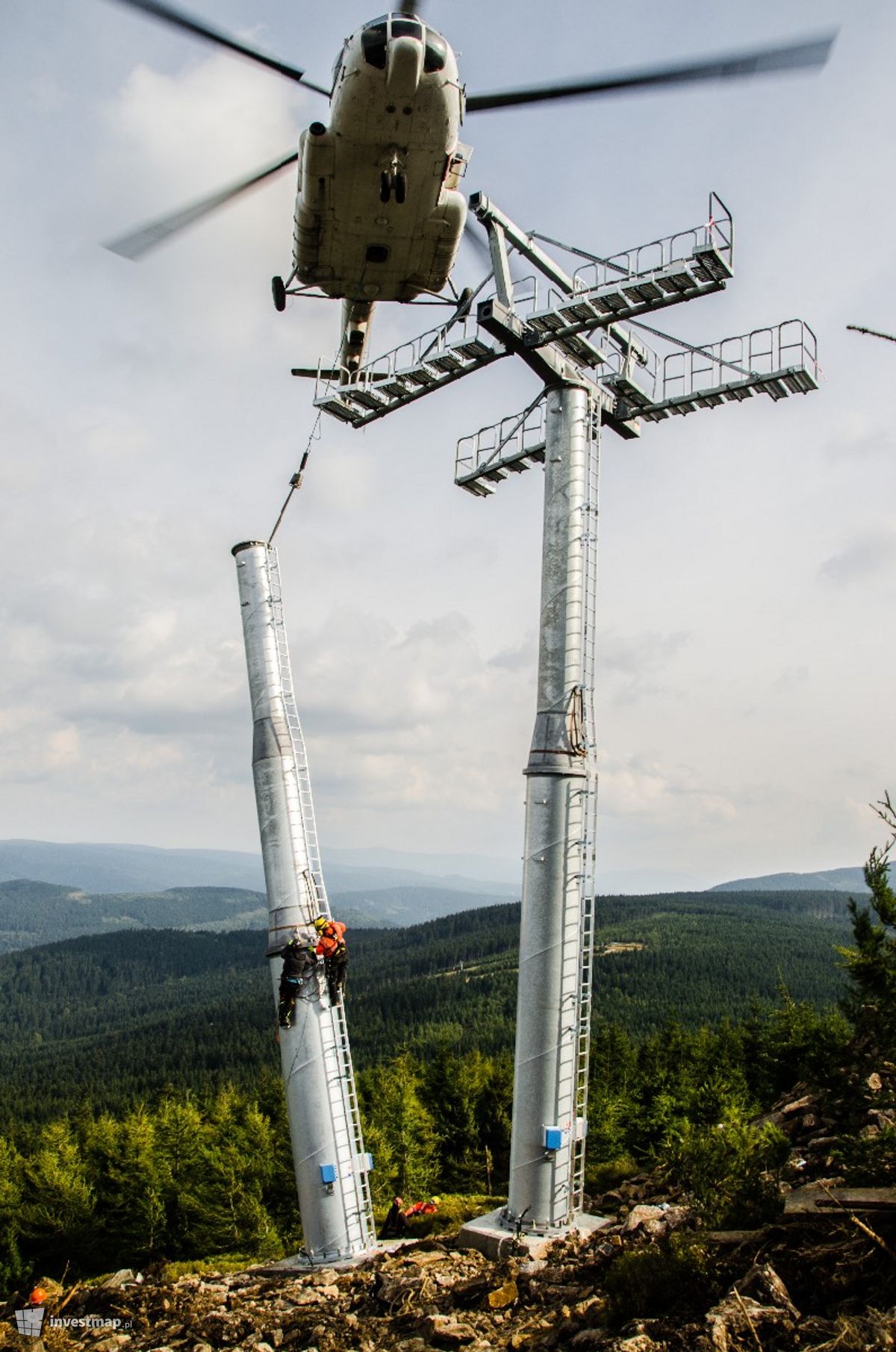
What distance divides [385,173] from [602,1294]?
15.6 meters

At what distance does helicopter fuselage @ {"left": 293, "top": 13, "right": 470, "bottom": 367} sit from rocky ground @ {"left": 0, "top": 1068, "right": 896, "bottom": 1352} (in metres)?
14.3

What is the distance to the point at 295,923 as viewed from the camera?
18906 millimetres

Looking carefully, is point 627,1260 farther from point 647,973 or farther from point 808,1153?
point 647,973

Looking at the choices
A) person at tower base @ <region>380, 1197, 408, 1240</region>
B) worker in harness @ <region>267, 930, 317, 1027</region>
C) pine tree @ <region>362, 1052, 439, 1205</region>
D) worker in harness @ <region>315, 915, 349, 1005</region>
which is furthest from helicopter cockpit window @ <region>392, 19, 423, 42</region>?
pine tree @ <region>362, 1052, 439, 1205</region>

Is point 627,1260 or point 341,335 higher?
point 341,335

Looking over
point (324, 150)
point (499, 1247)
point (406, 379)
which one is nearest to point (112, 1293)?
point (499, 1247)

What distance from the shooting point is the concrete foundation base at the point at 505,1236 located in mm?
14609

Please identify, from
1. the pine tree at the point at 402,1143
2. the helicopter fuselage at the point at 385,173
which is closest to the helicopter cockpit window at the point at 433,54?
the helicopter fuselage at the point at 385,173

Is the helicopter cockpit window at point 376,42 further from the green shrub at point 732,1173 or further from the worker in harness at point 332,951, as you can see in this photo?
the green shrub at point 732,1173

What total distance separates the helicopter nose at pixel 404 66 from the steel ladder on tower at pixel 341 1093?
12.2 m

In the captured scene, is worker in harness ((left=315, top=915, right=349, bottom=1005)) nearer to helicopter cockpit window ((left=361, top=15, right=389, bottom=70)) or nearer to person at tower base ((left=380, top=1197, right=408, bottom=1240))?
person at tower base ((left=380, top=1197, right=408, bottom=1240))

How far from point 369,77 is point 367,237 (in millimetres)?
→ 2953

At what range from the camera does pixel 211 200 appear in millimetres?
15922

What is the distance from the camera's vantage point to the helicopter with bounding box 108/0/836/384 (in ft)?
41.4
